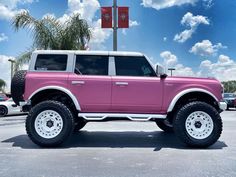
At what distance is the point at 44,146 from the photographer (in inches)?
289

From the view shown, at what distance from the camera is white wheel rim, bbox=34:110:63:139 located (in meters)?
7.36

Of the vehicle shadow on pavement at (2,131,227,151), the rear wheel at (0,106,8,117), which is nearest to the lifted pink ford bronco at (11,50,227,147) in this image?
the vehicle shadow on pavement at (2,131,227,151)

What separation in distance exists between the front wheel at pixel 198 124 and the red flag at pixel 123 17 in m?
9.25

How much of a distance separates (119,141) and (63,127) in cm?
161

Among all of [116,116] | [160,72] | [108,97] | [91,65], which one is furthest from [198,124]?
[91,65]

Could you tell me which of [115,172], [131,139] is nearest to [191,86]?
[131,139]

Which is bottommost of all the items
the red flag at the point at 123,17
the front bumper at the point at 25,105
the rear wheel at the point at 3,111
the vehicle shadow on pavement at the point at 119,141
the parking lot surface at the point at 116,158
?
the rear wheel at the point at 3,111

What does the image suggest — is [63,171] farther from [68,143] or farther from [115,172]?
[68,143]

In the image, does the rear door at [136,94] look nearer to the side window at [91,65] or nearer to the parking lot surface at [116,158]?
the side window at [91,65]

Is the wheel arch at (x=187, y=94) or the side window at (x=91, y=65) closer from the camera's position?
the wheel arch at (x=187, y=94)

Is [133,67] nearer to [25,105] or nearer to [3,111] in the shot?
[25,105]

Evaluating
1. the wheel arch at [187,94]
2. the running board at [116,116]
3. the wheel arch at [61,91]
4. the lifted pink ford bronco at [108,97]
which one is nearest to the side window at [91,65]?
the lifted pink ford bronco at [108,97]

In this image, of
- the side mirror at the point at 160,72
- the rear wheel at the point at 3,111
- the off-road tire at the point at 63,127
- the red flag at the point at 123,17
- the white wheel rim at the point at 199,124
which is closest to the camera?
the off-road tire at the point at 63,127

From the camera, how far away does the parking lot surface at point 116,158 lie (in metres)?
5.25
